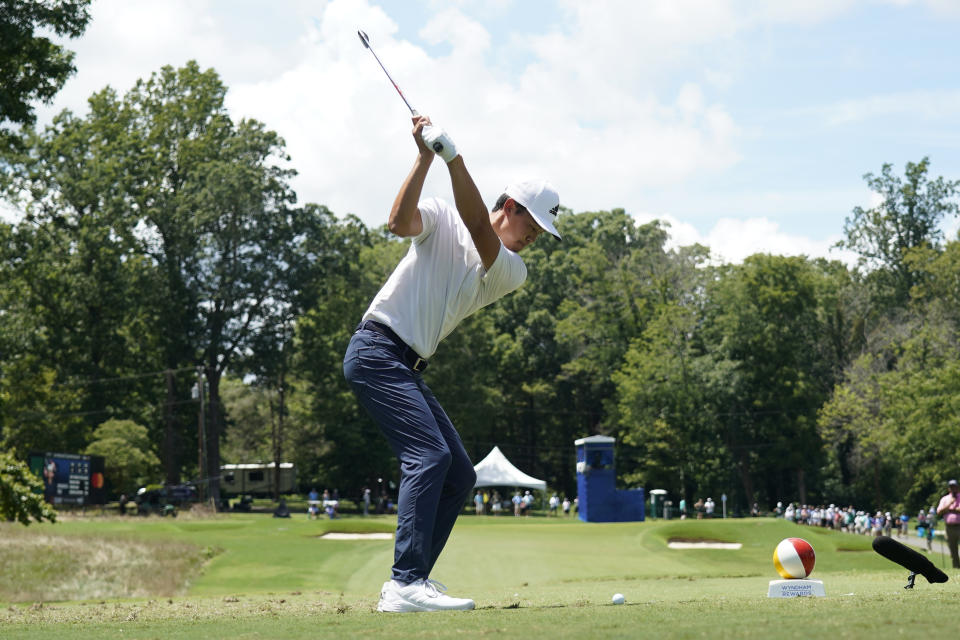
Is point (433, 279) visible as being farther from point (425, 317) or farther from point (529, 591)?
point (529, 591)

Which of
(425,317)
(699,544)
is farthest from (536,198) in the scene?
(699,544)

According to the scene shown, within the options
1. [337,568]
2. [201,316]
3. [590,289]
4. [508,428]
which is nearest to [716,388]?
[590,289]

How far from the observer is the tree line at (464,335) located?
58.2 metres

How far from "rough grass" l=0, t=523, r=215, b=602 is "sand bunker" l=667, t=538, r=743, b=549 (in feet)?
42.0

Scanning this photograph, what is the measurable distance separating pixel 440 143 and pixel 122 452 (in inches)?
1968

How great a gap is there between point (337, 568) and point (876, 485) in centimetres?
5737

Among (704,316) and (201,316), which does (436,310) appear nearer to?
(201,316)

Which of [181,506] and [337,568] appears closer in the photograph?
[337,568]

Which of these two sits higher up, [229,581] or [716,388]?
[716,388]

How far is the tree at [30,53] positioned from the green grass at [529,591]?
373 inches

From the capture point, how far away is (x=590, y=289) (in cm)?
7544

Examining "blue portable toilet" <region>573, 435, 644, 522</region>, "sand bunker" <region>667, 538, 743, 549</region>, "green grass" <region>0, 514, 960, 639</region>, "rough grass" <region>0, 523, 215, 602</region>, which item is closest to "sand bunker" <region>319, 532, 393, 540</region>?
"green grass" <region>0, 514, 960, 639</region>

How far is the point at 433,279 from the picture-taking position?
6.15 meters

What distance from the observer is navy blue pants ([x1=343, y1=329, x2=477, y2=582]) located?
19.6 ft
